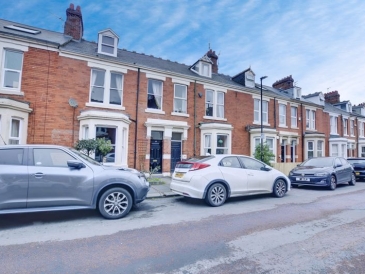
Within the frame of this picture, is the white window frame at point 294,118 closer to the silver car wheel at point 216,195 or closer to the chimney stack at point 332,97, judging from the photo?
A: the chimney stack at point 332,97

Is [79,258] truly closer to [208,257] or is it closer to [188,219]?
[208,257]

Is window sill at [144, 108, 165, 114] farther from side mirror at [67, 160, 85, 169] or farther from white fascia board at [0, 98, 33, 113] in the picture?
side mirror at [67, 160, 85, 169]

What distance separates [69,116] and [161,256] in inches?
389

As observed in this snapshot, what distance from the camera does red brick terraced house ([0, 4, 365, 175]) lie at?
10.4m

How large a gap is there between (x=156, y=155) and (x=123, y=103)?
12.1 ft

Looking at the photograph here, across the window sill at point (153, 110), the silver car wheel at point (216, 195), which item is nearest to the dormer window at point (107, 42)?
the window sill at point (153, 110)

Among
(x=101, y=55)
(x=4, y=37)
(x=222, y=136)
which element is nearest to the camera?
(x=4, y=37)

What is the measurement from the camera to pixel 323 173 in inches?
398

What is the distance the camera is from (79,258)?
3430 millimetres

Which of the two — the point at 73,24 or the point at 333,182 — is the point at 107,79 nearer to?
the point at 73,24

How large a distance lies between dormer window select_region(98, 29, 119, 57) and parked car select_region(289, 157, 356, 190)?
40.4 ft

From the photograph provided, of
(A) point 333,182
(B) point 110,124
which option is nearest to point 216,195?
(B) point 110,124

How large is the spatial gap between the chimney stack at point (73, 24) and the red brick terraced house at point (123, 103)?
62 mm

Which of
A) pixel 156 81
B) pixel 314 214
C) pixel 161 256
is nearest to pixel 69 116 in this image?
pixel 156 81
